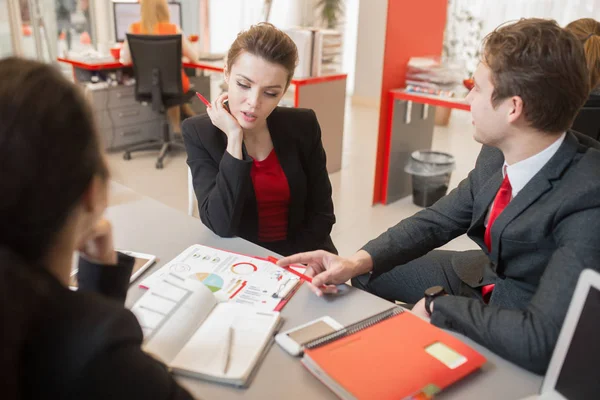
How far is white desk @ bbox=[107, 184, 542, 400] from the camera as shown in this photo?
0.89m

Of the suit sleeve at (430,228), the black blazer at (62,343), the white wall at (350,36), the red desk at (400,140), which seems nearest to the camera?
the black blazer at (62,343)

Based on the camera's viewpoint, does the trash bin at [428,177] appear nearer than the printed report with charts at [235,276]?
No

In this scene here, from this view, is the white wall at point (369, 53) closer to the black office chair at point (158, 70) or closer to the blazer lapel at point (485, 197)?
the black office chair at point (158, 70)

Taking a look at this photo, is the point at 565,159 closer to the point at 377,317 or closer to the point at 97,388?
the point at 377,317

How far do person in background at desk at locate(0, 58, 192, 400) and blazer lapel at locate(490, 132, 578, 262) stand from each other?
0.87 metres

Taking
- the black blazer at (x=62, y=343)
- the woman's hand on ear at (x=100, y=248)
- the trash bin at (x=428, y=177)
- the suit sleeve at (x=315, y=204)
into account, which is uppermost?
the black blazer at (x=62, y=343)

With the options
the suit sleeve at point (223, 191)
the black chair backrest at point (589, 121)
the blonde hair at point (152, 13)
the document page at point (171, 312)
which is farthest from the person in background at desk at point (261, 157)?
the blonde hair at point (152, 13)

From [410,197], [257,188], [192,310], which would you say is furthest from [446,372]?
[410,197]

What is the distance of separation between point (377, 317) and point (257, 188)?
730mm

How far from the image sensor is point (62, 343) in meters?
0.58

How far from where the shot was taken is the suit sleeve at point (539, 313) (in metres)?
0.96

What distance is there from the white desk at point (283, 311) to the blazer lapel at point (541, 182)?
329mm

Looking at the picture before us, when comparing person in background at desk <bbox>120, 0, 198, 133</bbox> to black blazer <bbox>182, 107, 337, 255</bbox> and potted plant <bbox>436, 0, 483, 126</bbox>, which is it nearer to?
black blazer <bbox>182, 107, 337, 255</bbox>

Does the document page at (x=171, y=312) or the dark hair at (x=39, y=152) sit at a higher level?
the dark hair at (x=39, y=152)
